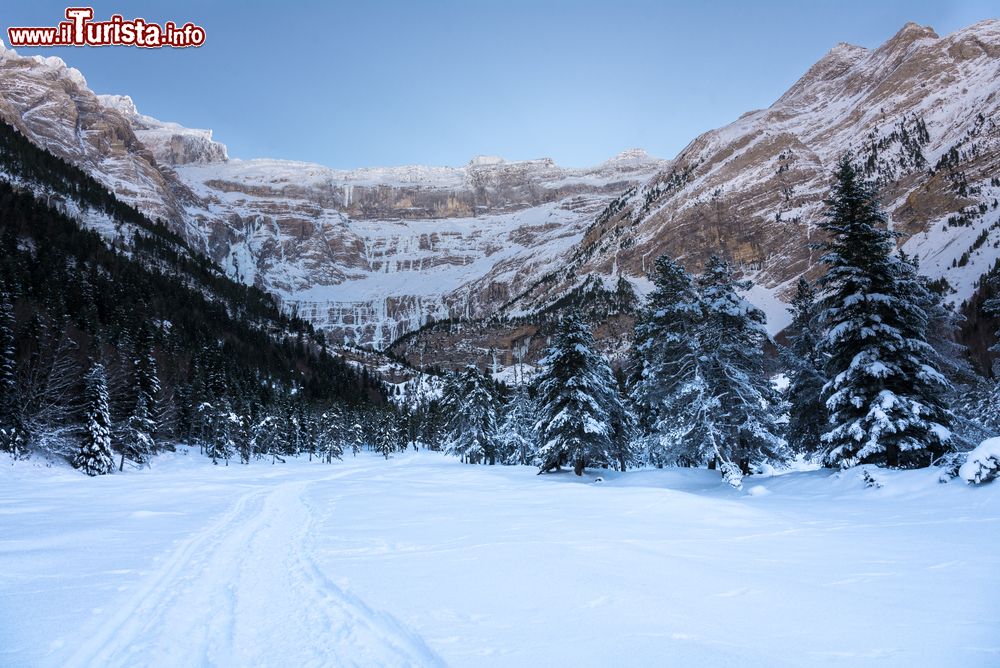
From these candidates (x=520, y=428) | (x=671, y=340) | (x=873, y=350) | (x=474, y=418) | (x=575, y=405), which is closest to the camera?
(x=873, y=350)

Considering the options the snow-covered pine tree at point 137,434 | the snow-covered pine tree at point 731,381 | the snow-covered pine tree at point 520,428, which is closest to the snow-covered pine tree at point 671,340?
the snow-covered pine tree at point 731,381

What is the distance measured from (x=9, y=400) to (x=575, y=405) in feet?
125

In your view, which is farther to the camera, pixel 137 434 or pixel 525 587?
pixel 137 434

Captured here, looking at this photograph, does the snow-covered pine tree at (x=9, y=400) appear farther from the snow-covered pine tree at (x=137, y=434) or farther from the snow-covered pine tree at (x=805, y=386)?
the snow-covered pine tree at (x=805, y=386)

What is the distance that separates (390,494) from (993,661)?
18.9m

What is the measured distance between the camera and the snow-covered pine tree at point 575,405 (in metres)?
28.9

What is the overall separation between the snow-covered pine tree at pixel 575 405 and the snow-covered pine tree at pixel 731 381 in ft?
27.0

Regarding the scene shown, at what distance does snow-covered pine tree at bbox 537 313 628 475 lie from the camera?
28.9 m

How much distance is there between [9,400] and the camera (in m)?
32.3

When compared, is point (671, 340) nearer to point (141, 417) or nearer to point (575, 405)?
point (575, 405)

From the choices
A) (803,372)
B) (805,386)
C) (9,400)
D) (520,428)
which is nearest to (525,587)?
(803,372)

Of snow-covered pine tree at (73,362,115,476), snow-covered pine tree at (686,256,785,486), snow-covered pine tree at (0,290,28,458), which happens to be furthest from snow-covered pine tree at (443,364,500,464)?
snow-covered pine tree at (0,290,28,458)

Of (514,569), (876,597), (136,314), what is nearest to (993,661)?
(876,597)

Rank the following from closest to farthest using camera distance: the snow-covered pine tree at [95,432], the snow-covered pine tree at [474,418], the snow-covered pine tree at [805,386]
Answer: the snow-covered pine tree at [805,386]
the snow-covered pine tree at [95,432]
the snow-covered pine tree at [474,418]
